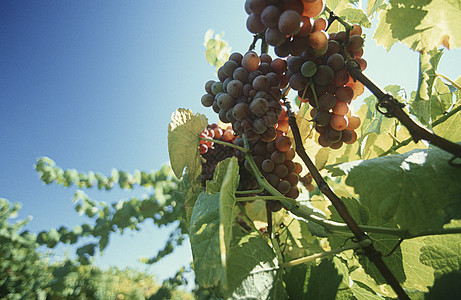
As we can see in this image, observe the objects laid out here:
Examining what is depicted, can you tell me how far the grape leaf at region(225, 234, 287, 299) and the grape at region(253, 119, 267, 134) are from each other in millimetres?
181

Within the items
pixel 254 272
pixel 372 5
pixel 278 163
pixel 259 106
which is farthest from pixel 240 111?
pixel 372 5

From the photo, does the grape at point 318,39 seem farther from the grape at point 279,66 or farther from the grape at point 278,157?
the grape at point 278,157

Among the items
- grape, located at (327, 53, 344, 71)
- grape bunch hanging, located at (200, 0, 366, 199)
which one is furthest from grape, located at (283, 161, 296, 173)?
grape, located at (327, 53, 344, 71)

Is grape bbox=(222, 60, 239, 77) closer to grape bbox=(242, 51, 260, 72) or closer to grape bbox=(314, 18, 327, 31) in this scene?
grape bbox=(242, 51, 260, 72)

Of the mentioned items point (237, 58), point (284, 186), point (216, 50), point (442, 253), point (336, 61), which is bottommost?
point (442, 253)

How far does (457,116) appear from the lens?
53 centimetres

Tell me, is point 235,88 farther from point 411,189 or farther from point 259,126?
point 411,189

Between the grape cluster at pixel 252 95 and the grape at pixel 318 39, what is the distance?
0.08 m

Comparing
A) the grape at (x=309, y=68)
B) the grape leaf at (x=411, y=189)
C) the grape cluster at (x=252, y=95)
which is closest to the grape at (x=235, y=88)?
the grape cluster at (x=252, y=95)

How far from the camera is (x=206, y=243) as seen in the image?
1.03ft

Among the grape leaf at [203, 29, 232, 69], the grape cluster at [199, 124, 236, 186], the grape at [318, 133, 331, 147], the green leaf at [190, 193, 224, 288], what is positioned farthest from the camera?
the grape leaf at [203, 29, 232, 69]

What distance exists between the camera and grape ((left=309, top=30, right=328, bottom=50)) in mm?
417

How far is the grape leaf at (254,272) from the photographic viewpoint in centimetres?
33

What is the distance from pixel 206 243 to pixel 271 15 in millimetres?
330
